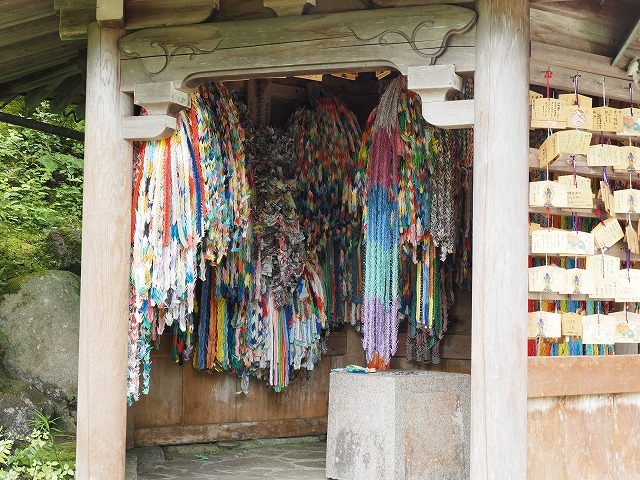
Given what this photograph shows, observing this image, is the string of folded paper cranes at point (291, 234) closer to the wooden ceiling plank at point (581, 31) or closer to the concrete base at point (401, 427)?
the concrete base at point (401, 427)

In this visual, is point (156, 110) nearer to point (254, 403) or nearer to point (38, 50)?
point (38, 50)

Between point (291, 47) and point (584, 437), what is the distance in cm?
242

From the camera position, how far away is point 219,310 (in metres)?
6.41

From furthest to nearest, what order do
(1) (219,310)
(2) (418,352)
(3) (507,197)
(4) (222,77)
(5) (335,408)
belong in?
1. (2) (418,352)
2. (1) (219,310)
3. (5) (335,408)
4. (4) (222,77)
5. (3) (507,197)

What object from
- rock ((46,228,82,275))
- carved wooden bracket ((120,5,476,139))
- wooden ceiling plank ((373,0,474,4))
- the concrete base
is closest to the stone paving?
the concrete base

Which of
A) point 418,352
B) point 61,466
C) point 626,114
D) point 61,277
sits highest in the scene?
point 626,114

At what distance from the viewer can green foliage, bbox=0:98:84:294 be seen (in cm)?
814

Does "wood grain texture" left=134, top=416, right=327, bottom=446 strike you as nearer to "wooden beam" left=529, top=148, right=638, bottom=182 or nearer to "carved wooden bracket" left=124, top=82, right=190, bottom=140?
"carved wooden bracket" left=124, top=82, right=190, bottom=140

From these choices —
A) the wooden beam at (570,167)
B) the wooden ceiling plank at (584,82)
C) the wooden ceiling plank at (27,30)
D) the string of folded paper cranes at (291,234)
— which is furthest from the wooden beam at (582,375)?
the wooden ceiling plank at (27,30)

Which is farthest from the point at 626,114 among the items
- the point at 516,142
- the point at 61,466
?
the point at 61,466

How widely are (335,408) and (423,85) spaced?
7.17 feet

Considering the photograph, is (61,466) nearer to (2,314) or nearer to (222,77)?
(2,314)

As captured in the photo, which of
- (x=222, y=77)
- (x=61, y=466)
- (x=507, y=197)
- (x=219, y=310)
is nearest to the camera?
(x=507, y=197)

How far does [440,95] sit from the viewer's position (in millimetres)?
4090
